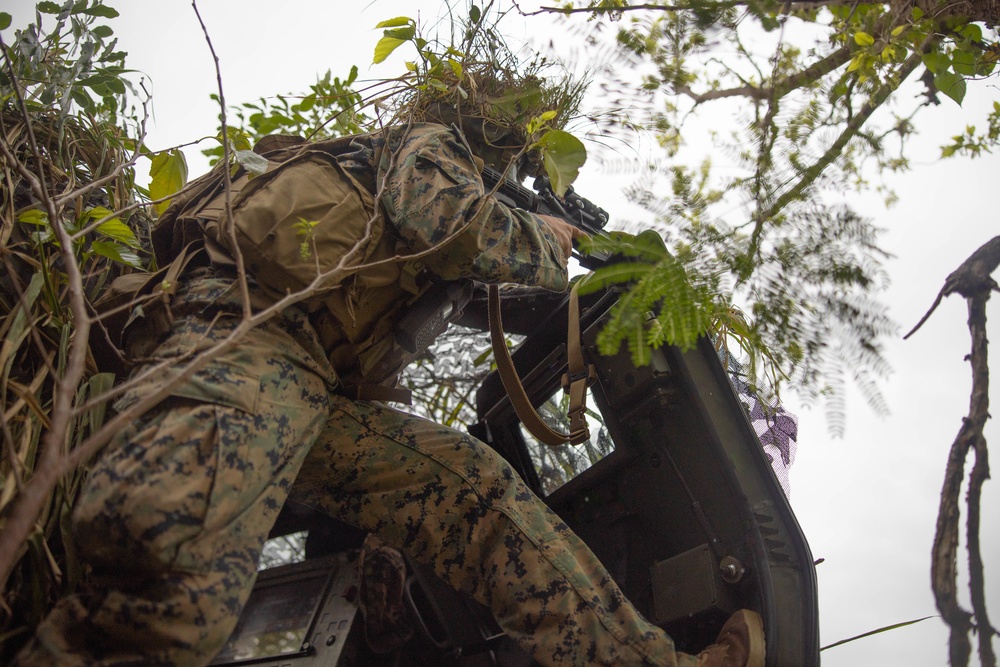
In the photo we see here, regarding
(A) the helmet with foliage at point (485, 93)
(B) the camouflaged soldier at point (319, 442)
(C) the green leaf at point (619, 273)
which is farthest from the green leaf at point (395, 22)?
(C) the green leaf at point (619, 273)

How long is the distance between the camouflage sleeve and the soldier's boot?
106 cm

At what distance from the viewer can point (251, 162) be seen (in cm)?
192

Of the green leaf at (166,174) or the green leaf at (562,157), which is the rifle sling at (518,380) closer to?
the green leaf at (562,157)

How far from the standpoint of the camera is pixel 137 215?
9.09 feet


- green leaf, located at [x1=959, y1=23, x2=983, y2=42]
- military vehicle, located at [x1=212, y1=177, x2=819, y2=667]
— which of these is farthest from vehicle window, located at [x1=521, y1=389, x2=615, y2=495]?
green leaf, located at [x1=959, y1=23, x2=983, y2=42]

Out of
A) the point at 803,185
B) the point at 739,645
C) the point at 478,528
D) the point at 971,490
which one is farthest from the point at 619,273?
the point at 739,645

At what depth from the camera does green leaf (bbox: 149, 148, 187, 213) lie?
8.03 ft

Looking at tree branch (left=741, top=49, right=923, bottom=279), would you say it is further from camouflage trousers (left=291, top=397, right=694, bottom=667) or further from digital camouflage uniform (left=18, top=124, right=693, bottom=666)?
camouflage trousers (left=291, top=397, right=694, bottom=667)

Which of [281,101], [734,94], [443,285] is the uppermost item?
[281,101]

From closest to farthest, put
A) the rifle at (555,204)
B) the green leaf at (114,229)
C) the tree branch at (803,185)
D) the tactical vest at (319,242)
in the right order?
the tree branch at (803,185), the tactical vest at (319,242), the green leaf at (114,229), the rifle at (555,204)

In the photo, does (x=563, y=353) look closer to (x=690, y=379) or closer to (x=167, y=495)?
(x=690, y=379)

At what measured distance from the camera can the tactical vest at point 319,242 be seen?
6.17 ft

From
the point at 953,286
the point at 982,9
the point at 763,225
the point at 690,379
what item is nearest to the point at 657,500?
the point at 690,379

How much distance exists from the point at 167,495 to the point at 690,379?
1.54 meters
